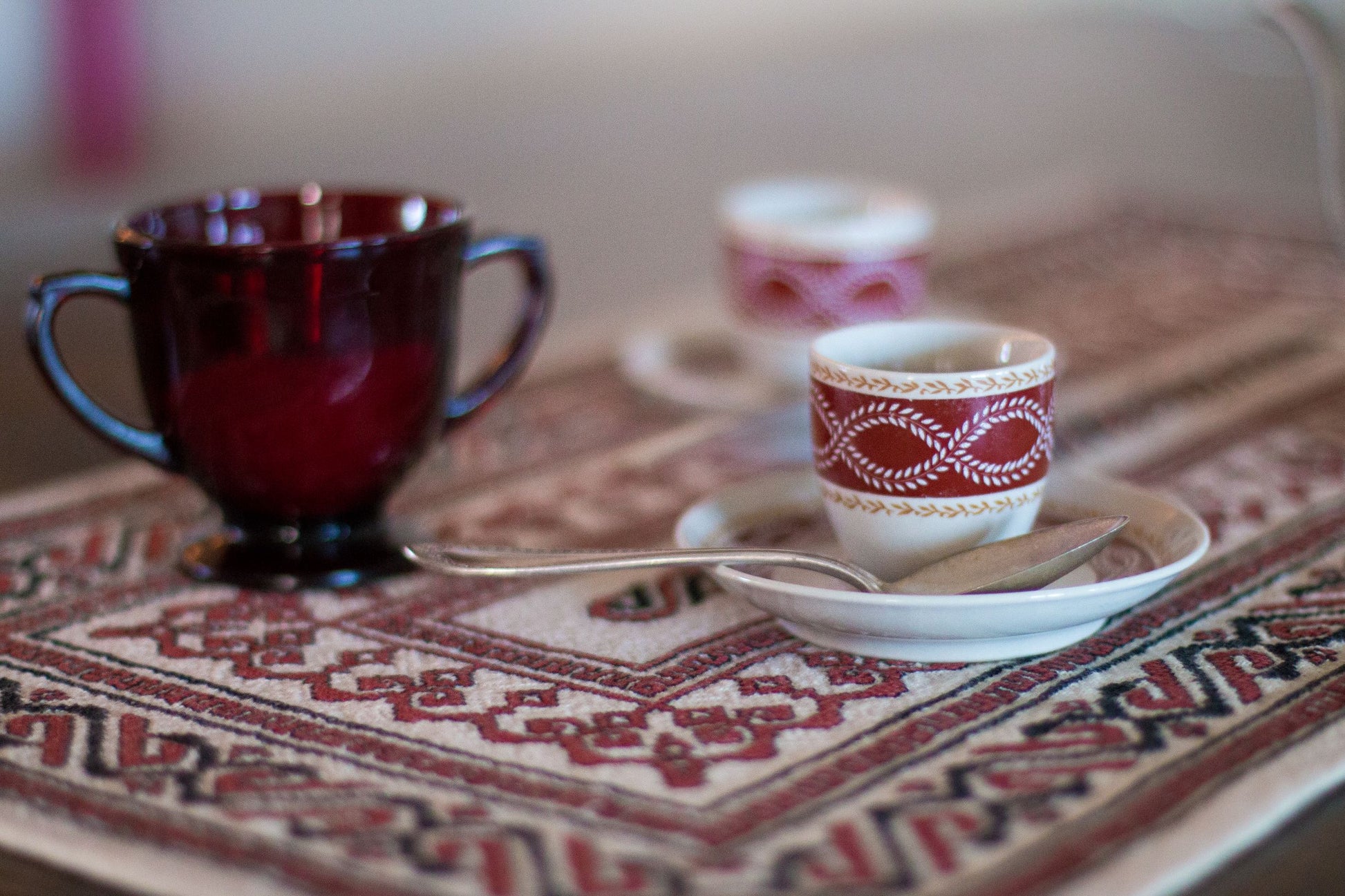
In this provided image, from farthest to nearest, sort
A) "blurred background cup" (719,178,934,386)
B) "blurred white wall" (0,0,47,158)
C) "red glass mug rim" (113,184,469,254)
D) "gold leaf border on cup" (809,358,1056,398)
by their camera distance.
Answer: "blurred white wall" (0,0,47,158), "blurred background cup" (719,178,934,386), "red glass mug rim" (113,184,469,254), "gold leaf border on cup" (809,358,1056,398)

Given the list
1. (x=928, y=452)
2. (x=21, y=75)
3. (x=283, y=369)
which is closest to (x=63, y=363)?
(x=283, y=369)

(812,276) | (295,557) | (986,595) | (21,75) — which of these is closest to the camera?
(986,595)

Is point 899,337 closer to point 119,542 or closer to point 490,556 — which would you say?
point 490,556

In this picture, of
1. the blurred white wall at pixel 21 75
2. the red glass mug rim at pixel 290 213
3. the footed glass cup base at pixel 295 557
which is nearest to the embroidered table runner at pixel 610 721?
the footed glass cup base at pixel 295 557

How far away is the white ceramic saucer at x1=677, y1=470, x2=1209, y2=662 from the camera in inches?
18.2

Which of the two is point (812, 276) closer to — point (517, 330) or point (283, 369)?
point (517, 330)

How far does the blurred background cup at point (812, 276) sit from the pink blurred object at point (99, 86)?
4.09ft

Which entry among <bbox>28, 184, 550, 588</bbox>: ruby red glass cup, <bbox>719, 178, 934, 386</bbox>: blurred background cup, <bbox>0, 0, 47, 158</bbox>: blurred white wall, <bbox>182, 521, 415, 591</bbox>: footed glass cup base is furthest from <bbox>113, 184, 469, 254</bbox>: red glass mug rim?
<bbox>0, 0, 47, 158</bbox>: blurred white wall

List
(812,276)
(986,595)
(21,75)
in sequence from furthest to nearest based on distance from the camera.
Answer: (21,75)
(812,276)
(986,595)

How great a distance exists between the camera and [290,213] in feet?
2.05

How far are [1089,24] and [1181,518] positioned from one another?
2.53 meters

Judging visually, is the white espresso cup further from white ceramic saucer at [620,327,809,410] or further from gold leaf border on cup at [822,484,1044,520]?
white ceramic saucer at [620,327,809,410]

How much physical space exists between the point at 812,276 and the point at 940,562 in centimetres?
31

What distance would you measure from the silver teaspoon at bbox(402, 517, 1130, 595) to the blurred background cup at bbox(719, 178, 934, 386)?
293 mm
